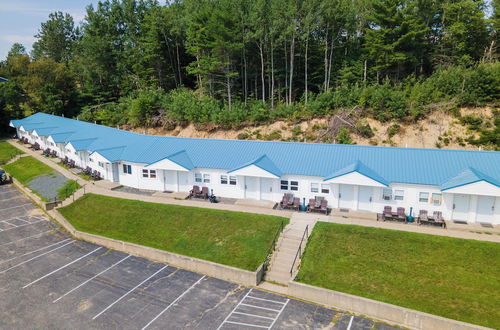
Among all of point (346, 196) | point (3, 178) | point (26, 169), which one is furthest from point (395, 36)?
point (3, 178)

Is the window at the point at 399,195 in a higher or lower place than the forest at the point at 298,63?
lower

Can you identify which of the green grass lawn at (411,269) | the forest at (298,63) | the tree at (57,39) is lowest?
the green grass lawn at (411,269)

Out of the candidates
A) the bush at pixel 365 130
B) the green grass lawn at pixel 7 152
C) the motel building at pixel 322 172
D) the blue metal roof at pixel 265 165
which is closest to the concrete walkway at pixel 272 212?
the motel building at pixel 322 172

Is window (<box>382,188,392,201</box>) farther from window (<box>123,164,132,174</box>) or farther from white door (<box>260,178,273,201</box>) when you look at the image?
window (<box>123,164,132,174</box>)

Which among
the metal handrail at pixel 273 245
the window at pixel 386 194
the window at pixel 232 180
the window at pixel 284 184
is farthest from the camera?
the window at pixel 232 180

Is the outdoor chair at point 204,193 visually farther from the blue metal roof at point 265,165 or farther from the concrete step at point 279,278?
the concrete step at point 279,278

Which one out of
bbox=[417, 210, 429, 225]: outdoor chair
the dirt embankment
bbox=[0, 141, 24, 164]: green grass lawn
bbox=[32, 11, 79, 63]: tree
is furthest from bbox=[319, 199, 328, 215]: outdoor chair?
bbox=[32, 11, 79, 63]: tree

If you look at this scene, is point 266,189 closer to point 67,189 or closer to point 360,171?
point 360,171
